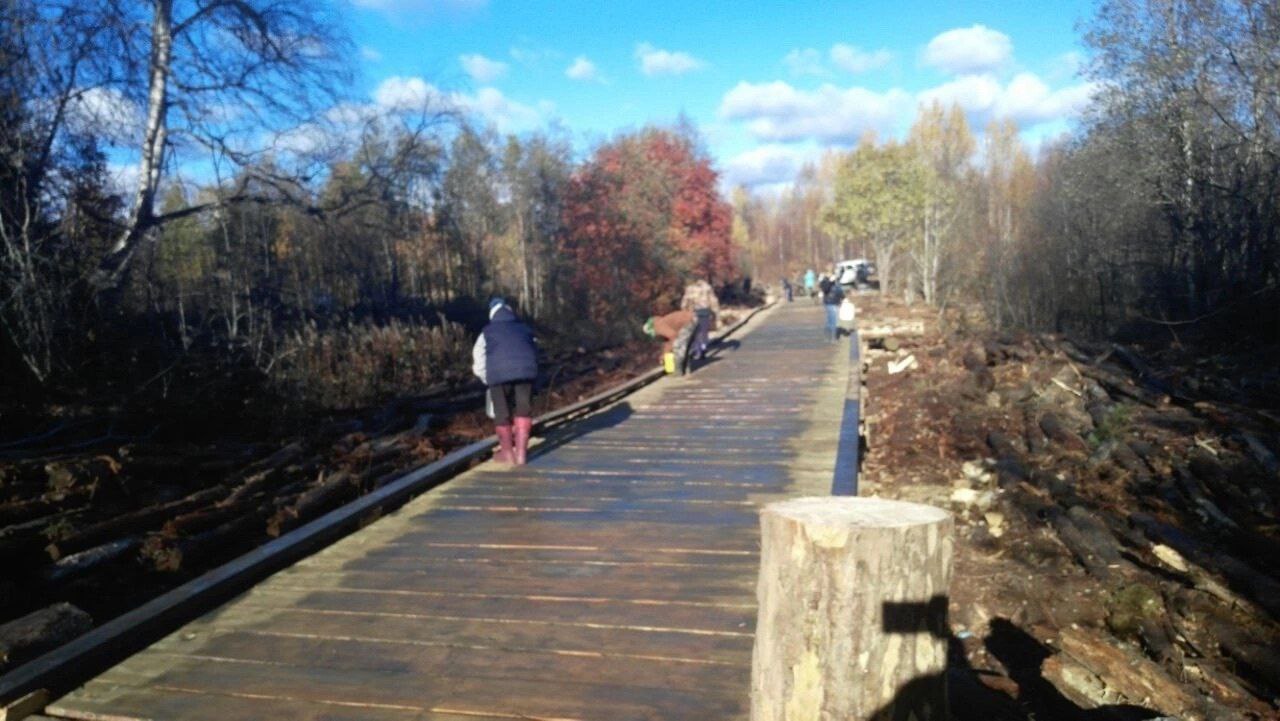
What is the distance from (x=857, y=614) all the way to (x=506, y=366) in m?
5.55

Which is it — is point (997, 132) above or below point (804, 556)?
above

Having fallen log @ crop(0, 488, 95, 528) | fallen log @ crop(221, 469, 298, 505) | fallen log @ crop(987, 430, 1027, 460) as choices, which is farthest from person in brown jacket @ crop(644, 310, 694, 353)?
fallen log @ crop(0, 488, 95, 528)

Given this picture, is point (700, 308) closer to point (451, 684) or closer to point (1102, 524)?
point (1102, 524)

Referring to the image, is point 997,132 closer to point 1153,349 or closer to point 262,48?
point 1153,349

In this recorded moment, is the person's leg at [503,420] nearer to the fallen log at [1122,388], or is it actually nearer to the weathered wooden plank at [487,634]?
the weathered wooden plank at [487,634]

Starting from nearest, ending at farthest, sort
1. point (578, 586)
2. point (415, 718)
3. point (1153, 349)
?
1. point (415, 718)
2. point (578, 586)
3. point (1153, 349)

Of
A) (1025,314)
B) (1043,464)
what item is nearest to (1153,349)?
(1025,314)

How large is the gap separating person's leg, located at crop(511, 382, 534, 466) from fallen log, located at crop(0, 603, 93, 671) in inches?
159

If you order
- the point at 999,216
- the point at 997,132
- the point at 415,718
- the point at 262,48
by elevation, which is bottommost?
Result: the point at 415,718

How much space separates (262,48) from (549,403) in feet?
26.3

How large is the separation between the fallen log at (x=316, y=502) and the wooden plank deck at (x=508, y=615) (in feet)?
3.08

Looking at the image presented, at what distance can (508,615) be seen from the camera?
443 centimetres

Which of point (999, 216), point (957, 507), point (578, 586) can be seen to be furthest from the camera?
point (999, 216)

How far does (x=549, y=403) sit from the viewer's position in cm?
1423
